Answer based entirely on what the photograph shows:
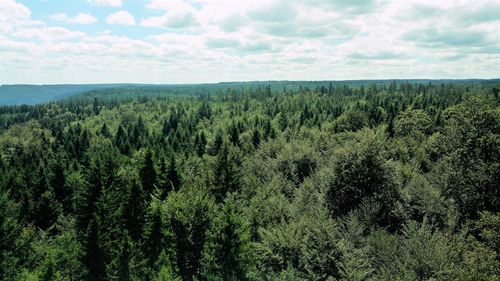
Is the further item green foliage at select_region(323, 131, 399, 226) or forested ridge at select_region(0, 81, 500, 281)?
green foliage at select_region(323, 131, 399, 226)

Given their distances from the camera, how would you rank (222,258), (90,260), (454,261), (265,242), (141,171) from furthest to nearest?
(141,171) < (90,260) < (222,258) < (265,242) < (454,261)

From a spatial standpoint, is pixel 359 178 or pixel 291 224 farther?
pixel 359 178

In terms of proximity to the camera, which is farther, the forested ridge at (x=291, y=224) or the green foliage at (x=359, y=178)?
the green foliage at (x=359, y=178)

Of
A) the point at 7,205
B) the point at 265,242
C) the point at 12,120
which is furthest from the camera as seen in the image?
the point at 12,120

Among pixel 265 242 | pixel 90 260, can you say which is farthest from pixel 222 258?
pixel 90 260

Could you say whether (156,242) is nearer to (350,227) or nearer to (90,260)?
(90,260)

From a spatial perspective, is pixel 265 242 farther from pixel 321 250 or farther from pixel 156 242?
pixel 156 242

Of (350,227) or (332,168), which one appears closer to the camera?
(350,227)

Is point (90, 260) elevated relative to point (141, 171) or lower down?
lower down

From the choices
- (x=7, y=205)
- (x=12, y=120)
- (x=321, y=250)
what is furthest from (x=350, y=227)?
(x=12, y=120)

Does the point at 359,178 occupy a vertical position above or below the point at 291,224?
above
